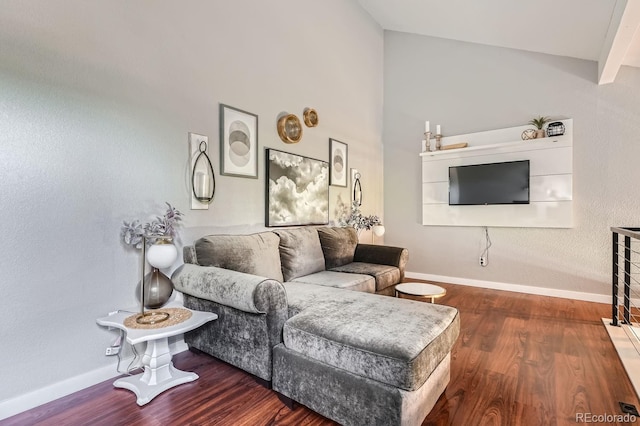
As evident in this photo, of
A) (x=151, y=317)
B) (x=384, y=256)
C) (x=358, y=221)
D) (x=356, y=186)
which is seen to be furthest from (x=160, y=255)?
(x=356, y=186)

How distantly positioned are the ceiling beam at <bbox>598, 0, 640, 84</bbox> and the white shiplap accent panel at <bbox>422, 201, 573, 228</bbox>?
1421 mm

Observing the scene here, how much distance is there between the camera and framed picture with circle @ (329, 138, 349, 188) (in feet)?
13.1

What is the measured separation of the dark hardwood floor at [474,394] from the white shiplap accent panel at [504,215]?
61.9 inches

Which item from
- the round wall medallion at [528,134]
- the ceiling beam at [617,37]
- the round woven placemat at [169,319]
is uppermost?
the ceiling beam at [617,37]

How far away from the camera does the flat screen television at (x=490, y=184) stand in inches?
152

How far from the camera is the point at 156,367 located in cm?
183

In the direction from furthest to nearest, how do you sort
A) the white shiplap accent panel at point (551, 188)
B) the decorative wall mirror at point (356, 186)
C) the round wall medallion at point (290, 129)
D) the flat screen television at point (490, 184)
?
the decorative wall mirror at point (356, 186) < the flat screen television at point (490, 184) < the white shiplap accent panel at point (551, 188) < the round wall medallion at point (290, 129)

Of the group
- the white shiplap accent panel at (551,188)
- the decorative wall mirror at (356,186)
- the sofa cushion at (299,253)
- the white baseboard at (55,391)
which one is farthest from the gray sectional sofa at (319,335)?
the white shiplap accent panel at (551,188)

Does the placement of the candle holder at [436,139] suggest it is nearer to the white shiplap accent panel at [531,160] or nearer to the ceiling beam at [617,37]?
the white shiplap accent panel at [531,160]

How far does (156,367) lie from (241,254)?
0.88 meters

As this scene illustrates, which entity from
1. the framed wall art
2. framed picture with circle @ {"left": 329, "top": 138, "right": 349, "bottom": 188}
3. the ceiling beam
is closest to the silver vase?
the framed wall art

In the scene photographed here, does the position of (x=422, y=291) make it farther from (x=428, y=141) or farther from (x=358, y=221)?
(x=428, y=141)

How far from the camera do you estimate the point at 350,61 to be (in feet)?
14.2

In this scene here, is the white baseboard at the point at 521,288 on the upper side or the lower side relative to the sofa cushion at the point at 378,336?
lower
